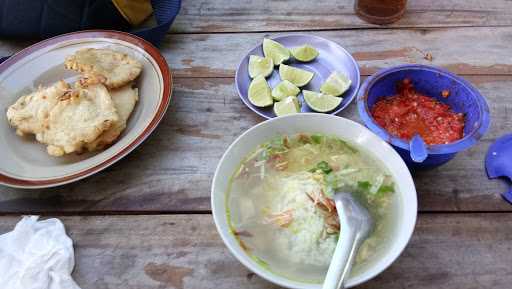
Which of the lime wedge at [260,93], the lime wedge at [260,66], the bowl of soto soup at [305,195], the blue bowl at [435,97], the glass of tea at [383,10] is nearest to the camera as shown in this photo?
the bowl of soto soup at [305,195]

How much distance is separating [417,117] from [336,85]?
0.30 m

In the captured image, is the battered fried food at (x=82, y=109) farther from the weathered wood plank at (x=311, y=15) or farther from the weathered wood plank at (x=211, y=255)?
the weathered wood plank at (x=311, y=15)

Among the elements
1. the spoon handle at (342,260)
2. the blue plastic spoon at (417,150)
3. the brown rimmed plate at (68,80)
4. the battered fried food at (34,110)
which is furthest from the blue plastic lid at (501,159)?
the battered fried food at (34,110)

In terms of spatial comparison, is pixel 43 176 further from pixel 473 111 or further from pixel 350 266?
pixel 473 111

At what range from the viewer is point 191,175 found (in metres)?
1.23

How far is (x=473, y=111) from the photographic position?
3.61ft

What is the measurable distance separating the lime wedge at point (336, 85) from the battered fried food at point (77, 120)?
678 mm

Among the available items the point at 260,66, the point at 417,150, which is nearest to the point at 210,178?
the point at 260,66

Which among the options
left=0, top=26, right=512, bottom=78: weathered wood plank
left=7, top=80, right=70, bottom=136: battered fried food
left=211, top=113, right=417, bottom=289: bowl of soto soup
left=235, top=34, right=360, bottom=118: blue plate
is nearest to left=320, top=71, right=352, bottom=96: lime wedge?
left=235, top=34, right=360, bottom=118: blue plate

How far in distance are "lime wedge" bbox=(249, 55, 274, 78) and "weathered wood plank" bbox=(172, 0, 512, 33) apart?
0.90 feet

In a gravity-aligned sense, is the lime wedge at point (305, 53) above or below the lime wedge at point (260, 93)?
above

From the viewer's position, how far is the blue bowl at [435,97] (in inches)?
39.5

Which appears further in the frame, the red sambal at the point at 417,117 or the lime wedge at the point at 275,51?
the lime wedge at the point at 275,51

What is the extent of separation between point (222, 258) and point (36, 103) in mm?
775
